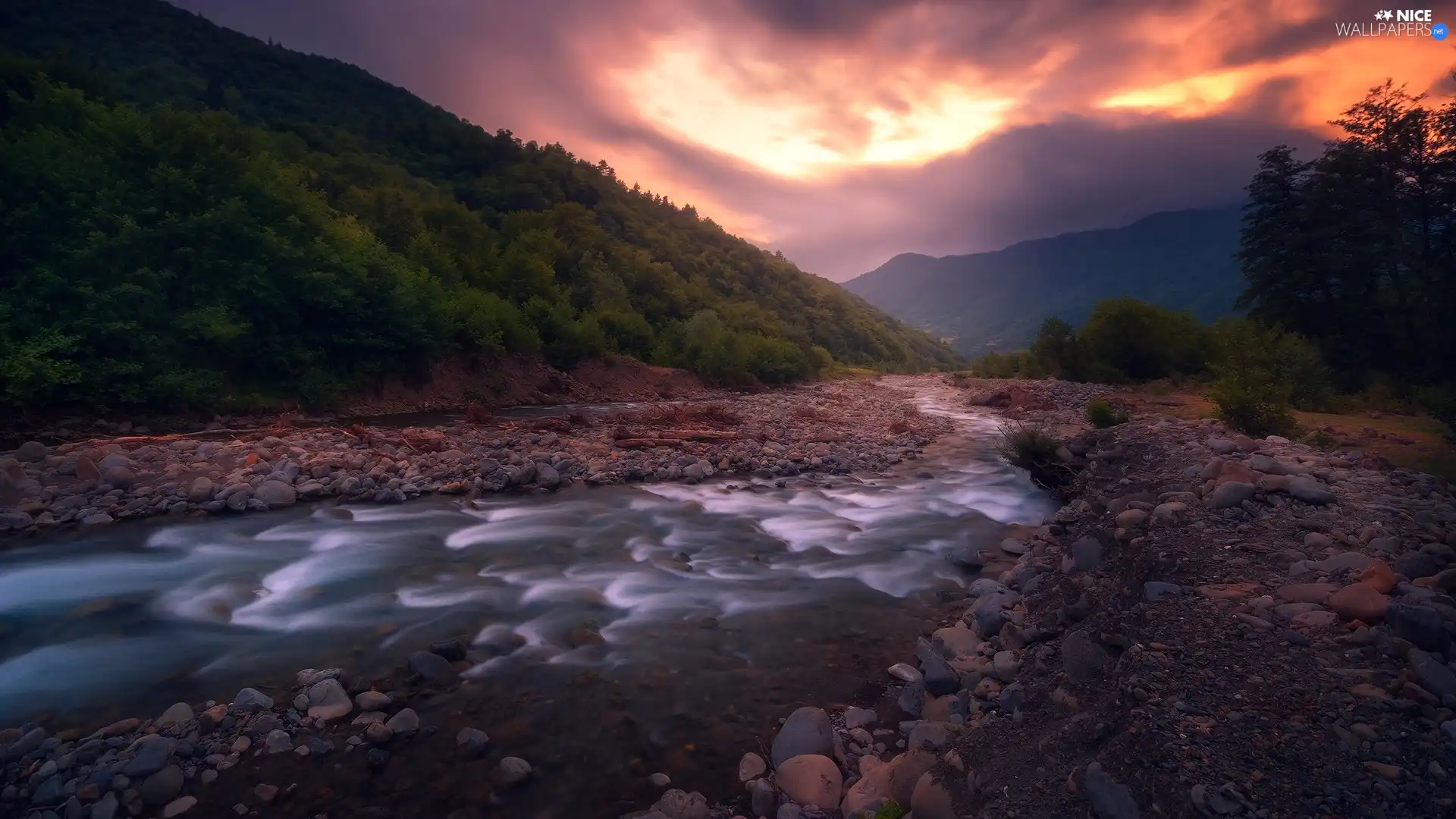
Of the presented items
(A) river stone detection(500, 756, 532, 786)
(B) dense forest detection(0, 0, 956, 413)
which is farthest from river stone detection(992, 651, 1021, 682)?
(B) dense forest detection(0, 0, 956, 413)

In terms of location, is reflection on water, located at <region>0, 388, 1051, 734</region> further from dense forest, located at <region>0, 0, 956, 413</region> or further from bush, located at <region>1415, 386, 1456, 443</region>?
dense forest, located at <region>0, 0, 956, 413</region>

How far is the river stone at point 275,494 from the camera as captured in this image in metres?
12.1

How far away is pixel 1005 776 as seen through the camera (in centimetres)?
385

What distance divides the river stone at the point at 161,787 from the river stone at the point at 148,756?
3.4 inches

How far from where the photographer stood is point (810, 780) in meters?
4.52

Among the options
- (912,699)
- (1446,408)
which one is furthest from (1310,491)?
(1446,408)

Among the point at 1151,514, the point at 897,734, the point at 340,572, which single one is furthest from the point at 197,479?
the point at 1151,514

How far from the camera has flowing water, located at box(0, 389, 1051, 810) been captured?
19.5ft

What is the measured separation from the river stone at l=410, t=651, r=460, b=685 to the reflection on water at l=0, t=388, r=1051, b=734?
1.14 ft

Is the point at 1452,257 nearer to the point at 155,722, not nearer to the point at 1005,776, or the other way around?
the point at 1005,776

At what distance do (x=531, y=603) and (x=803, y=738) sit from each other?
456 centimetres

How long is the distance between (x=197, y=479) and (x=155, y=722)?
871 cm

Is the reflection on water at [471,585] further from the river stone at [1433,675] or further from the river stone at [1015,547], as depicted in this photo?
the river stone at [1433,675]

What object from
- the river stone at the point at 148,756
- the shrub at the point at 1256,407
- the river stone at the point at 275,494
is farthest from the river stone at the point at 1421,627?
the river stone at the point at 275,494
